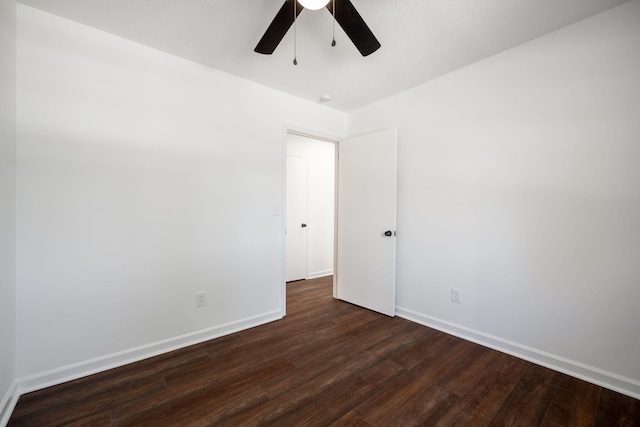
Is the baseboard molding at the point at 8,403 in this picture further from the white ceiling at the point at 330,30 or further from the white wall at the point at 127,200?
the white ceiling at the point at 330,30

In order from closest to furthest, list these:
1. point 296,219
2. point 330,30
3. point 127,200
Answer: point 330,30 < point 127,200 < point 296,219

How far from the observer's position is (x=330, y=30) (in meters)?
1.87

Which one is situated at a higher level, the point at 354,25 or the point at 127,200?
Answer: the point at 354,25

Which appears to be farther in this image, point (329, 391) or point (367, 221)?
point (367, 221)

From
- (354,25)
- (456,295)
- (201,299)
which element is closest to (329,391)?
(201,299)

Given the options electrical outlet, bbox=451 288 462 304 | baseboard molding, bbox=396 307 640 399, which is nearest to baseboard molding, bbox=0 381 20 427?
baseboard molding, bbox=396 307 640 399

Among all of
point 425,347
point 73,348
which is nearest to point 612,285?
point 425,347

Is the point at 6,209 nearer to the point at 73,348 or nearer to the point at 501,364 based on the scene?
the point at 73,348

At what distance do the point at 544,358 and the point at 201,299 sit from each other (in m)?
2.83

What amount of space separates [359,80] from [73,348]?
3255mm

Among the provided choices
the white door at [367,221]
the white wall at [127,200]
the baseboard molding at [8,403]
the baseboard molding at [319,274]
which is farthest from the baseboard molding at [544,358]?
the baseboard molding at [8,403]

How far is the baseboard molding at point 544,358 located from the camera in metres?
1.65

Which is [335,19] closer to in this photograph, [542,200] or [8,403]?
[542,200]

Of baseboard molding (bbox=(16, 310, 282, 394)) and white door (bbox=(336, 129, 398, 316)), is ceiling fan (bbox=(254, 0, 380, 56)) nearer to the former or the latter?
white door (bbox=(336, 129, 398, 316))
